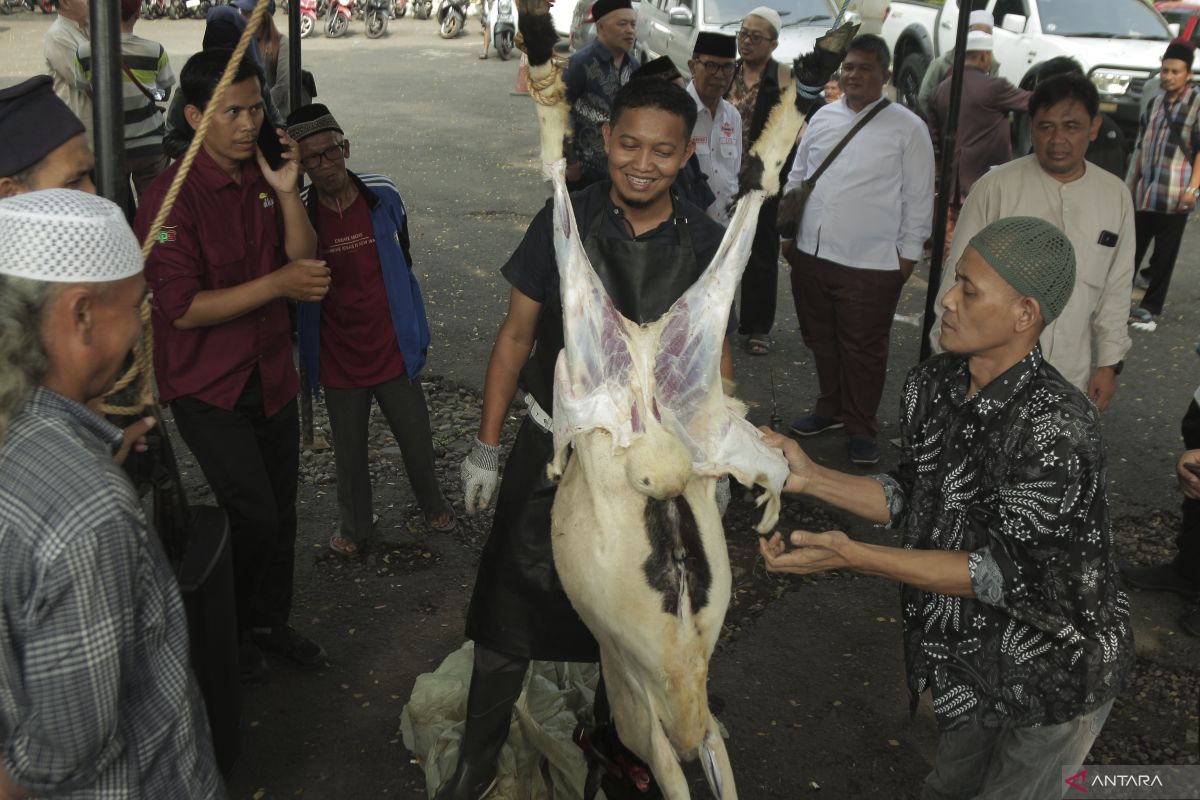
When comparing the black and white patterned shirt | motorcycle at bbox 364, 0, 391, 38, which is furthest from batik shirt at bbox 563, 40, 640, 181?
motorcycle at bbox 364, 0, 391, 38

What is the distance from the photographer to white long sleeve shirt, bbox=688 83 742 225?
6.02m

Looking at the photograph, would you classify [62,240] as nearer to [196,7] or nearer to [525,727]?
[525,727]

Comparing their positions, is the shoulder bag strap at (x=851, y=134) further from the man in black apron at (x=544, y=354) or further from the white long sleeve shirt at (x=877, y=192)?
the man in black apron at (x=544, y=354)

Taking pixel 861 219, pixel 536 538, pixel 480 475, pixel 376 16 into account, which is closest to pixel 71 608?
pixel 536 538

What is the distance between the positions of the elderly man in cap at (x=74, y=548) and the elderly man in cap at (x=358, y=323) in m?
2.24

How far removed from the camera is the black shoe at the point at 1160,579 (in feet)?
14.2

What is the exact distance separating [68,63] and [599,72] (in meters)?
3.02

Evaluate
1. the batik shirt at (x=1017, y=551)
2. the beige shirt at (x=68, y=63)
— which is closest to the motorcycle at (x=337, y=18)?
the beige shirt at (x=68, y=63)

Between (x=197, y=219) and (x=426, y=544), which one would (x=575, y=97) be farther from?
(x=197, y=219)

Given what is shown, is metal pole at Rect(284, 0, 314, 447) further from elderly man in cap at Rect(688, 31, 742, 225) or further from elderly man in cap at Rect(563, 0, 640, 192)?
elderly man in cap at Rect(688, 31, 742, 225)

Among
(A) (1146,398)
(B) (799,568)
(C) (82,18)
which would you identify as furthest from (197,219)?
(A) (1146,398)

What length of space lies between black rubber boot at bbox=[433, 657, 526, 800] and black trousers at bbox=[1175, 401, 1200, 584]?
2946 millimetres

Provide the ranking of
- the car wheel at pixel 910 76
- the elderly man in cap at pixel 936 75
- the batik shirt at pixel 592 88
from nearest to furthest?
the batik shirt at pixel 592 88 → the elderly man in cap at pixel 936 75 → the car wheel at pixel 910 76

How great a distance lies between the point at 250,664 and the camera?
3.63m
